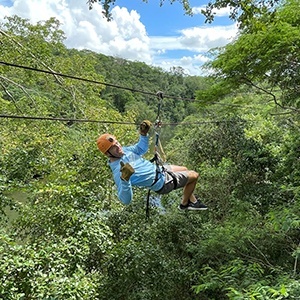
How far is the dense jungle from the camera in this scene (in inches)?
109

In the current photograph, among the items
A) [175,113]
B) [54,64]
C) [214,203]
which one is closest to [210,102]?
[214,203]

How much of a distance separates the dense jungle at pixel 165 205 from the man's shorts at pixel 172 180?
1.41ft

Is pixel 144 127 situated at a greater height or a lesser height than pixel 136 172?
greater

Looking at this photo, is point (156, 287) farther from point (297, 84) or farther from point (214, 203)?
point (297, 84)

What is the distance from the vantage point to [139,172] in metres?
2.75

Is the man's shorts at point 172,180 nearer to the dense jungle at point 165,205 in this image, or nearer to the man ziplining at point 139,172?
the man ziplining at point 139,172

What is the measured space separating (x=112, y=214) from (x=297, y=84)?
3.02 metres

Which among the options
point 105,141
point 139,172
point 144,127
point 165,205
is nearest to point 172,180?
point 139,172

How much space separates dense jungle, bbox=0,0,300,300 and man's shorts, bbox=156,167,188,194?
430mm

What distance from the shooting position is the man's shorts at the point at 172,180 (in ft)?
9.61

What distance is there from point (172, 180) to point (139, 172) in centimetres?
34

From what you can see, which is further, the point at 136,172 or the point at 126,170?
the point at 136,172

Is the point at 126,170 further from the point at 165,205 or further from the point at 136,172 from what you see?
the point at 165,205

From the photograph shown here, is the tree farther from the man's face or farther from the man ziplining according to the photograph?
the man's face
